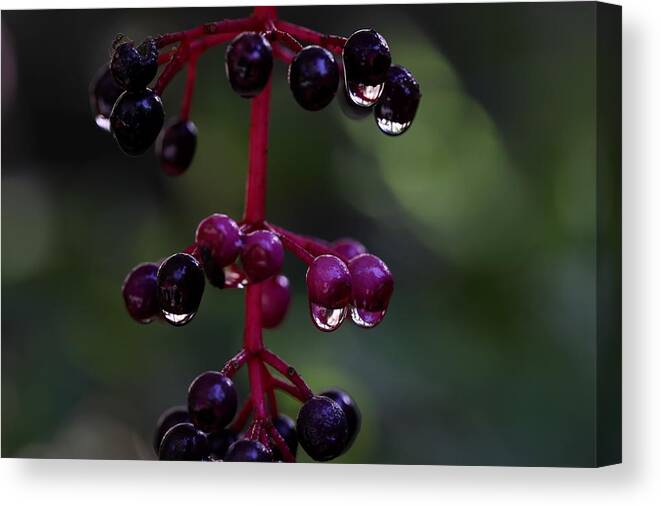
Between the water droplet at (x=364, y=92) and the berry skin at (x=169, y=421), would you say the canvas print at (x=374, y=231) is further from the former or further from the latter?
the water droplet at (x=364, y=92)

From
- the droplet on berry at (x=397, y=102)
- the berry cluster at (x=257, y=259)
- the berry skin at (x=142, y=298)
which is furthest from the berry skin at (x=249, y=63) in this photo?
the berry skin at (x=142, y=298)

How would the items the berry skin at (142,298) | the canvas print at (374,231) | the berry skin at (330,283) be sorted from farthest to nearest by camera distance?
the canvas print at (374,231)
the berry skin at (142,298)
the berry skin at (330,283)

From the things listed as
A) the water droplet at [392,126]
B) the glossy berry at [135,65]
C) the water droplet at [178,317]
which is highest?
the glossy berry at [135,65]

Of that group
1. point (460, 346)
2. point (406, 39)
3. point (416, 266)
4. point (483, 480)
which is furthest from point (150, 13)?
point (483, 480)

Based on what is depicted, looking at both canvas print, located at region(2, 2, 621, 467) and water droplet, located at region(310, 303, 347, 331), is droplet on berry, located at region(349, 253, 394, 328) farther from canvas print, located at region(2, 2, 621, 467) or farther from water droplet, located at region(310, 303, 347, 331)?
canvas print, located at region(2, 2, 621, 467)

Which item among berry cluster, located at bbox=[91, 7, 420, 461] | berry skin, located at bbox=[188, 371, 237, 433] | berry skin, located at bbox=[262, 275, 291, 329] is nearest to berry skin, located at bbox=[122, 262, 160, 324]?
berry cluster, located at bbox=[91, 7, 420, 461]

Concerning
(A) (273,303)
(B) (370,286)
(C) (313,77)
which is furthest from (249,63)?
(A) (273,303)
